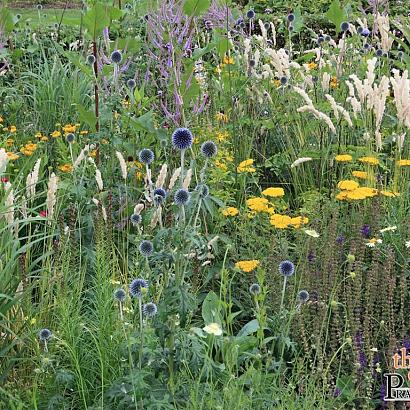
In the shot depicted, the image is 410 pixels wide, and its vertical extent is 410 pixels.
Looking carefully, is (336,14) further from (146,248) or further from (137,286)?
(137,286)

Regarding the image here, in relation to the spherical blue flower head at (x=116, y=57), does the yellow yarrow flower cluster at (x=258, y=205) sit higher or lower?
lower

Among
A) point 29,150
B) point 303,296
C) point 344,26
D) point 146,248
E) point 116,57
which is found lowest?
point 303,296

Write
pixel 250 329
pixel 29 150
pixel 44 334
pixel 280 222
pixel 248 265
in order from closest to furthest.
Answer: pixel 44 334
pixel 250 329
pixel 248 265
pixel 280 222
pixel 29 150

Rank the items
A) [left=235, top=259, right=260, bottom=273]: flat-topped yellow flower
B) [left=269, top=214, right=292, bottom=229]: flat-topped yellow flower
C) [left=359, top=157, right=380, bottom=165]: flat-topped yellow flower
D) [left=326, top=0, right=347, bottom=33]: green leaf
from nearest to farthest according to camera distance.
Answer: [left=235, top=259, right=260, bottom=273]: flat-topped yellow flower, [left=269, top=214, right=292, bottom=229]: flat-topped yellow flower, [left=359, top=157, right=380, bottom=165]: flat-topped yellow flower, [left=326, top=0, right=347, bottom=33]: green leaf

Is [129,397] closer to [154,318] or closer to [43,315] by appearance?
[154,318]

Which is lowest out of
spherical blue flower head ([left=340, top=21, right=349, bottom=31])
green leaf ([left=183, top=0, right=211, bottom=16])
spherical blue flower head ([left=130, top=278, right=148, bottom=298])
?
spherical blue flower head ([left=130, top=278, right=148, bottom=298])

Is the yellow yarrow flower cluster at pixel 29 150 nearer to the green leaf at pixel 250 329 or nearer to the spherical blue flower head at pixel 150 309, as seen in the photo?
the green leaf at pixel 250 329

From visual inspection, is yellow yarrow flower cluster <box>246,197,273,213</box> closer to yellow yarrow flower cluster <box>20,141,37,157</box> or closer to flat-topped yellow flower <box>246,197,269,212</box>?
flat-topped yellow flower <box>246,197,269,212</box>

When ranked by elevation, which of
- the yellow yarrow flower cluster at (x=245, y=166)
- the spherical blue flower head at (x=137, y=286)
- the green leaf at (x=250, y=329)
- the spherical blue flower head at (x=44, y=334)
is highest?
the yellow yarrow flower cluster at (x=245, y=166)

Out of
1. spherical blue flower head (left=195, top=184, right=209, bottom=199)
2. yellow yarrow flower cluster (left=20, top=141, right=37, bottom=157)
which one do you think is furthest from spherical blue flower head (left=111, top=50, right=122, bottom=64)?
spherical blue flower head (left=195, top=184, right=209, bottom=199)

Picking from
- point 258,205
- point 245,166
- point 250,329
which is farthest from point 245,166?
point 250,329

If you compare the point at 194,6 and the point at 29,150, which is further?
the point at 29,150

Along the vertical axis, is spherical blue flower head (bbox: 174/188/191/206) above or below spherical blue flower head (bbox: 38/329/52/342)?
above

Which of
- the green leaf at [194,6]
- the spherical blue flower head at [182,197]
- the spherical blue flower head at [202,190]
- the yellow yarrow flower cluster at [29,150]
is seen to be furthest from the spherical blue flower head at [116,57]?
the spherical blue flower head at [182,197]
